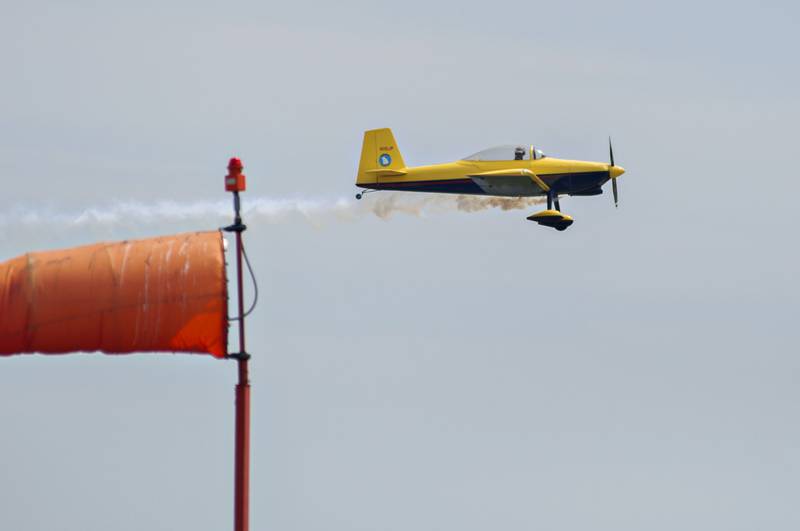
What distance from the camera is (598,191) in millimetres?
87625

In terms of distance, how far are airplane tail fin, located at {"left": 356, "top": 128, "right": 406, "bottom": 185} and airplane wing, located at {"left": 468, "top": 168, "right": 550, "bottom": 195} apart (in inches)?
154

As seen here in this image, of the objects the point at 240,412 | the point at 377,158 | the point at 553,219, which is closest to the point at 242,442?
the point at 240,412

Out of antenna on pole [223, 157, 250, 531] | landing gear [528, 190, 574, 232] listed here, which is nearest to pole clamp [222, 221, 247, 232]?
antenna on pole [223, 157, 250, 531]

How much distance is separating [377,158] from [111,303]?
4434 cm

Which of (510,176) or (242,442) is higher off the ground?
(510,176)

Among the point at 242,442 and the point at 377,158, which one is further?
the point at 377,158

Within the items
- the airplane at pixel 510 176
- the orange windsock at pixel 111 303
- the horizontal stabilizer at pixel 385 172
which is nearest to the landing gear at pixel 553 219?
the airplane at pixel 510 176

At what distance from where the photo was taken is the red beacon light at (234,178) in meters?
44.9

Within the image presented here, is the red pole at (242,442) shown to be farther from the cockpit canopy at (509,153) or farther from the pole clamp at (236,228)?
the cockpit canopy at (509,153)

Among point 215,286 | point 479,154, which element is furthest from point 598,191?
point 215,286

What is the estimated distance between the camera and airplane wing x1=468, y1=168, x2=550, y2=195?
283ft

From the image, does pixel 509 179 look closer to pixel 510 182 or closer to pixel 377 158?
pixel 510 182

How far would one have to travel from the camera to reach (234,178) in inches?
1774

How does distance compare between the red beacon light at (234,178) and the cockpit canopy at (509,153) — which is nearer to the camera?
the red beacon light at (234,178)
